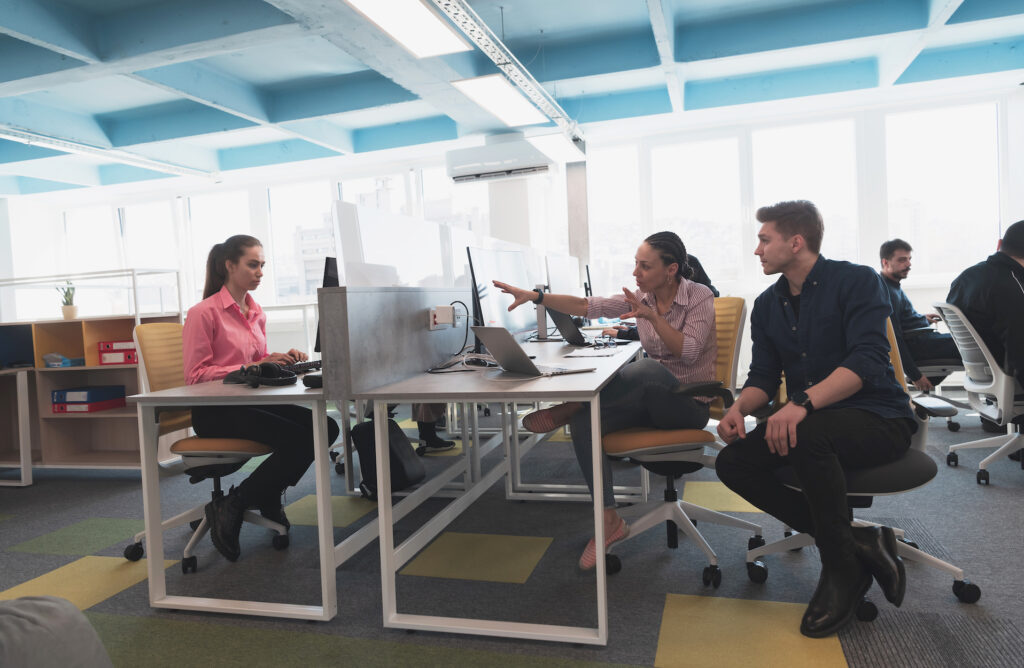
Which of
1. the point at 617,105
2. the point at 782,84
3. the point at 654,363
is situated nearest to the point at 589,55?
the point at 617,105

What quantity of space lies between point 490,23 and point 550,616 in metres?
4.22

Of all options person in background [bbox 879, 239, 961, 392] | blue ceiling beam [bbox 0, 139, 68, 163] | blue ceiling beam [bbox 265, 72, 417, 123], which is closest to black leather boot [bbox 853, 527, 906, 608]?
person in background [bbox 879, 239, 961, 392]

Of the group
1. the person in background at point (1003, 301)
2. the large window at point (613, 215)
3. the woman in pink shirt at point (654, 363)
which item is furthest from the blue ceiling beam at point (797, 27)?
the woman in pink shirt at point (654, 363)

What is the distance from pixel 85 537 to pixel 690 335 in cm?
269

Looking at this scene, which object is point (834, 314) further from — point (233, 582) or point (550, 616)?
point (233, 582)

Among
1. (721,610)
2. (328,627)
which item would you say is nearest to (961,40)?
(721,610)

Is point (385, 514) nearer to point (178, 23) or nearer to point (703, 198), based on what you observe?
point (178, 23)

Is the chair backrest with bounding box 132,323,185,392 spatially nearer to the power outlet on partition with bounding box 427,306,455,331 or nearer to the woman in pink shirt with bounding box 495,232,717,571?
the power outlet on partition with bounding box 427,306,455,331

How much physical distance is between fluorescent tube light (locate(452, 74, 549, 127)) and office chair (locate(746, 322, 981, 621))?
10.6ft

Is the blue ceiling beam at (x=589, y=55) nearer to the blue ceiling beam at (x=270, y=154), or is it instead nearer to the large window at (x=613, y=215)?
the large window at (x=613, y=215)

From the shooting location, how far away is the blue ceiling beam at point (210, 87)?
196 inches

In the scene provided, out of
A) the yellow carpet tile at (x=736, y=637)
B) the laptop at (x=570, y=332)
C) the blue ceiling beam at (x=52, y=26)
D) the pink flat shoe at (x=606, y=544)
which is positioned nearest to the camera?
the yellow carpet tile at (x=736, y=637)

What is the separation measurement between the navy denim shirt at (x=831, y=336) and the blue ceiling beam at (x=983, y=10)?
3717 mm

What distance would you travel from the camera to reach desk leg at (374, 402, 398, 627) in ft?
6.24
